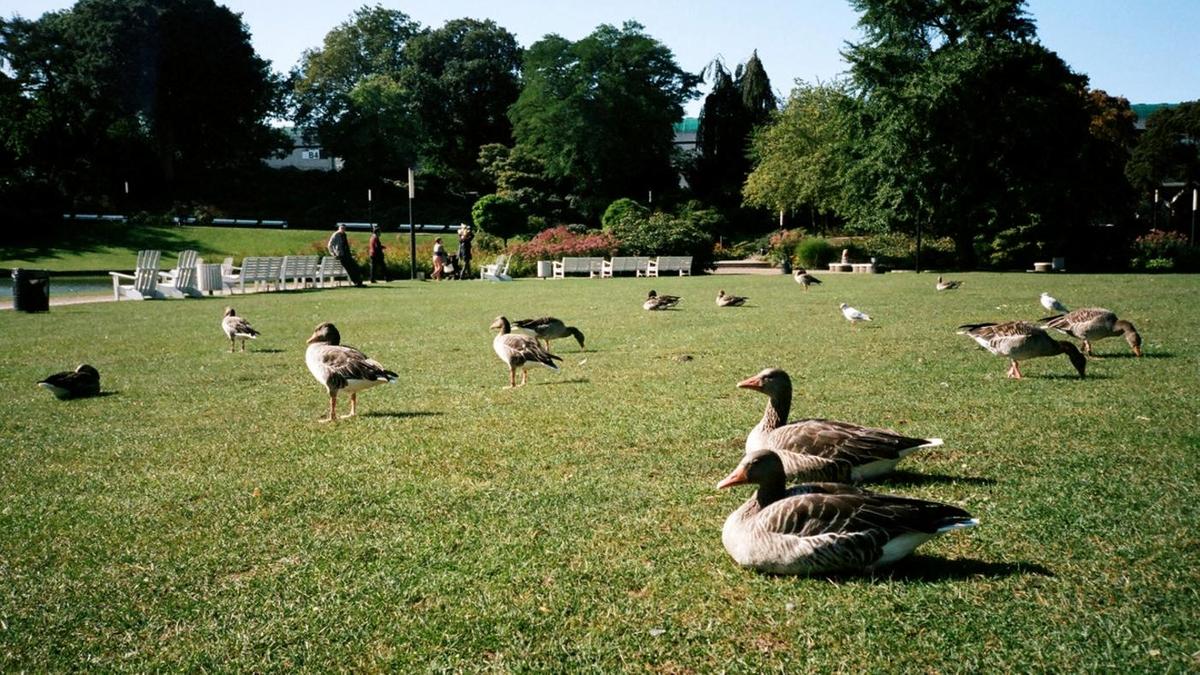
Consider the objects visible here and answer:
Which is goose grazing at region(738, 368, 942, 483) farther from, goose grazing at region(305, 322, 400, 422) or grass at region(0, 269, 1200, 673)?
goose grazing at region(305, 322, 400, 422)

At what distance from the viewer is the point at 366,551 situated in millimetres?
5145

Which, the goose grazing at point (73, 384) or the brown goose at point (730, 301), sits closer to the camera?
the goose grazing at point (73, 384)

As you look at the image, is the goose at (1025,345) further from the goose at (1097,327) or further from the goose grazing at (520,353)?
the goose grazing at (520,353)

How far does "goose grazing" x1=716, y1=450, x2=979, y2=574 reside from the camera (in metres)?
4.40

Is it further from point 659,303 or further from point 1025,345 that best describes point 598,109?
point 1025,345

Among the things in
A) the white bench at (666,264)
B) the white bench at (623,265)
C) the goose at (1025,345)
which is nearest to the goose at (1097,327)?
the goose at (1025,345)

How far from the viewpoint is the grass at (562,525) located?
13.0 feet

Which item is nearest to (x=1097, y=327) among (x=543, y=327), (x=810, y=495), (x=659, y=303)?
(x=543, y=327)

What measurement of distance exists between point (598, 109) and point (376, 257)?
41.8 metres

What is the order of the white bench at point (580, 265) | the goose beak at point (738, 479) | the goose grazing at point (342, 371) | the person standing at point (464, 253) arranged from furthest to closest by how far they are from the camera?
the white bench at point (580, 265) < the person standing at point (464, 253) < the goose grazing at point (342, 371) < the goose beak at point (738, 479)

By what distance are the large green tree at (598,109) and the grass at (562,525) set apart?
2565 inches

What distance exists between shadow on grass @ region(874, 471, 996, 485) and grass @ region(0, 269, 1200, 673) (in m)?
0.03

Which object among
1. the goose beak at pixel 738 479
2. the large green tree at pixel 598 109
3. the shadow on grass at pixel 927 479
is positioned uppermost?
the large green tree at pixel 598 109

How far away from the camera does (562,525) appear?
5.48 m
